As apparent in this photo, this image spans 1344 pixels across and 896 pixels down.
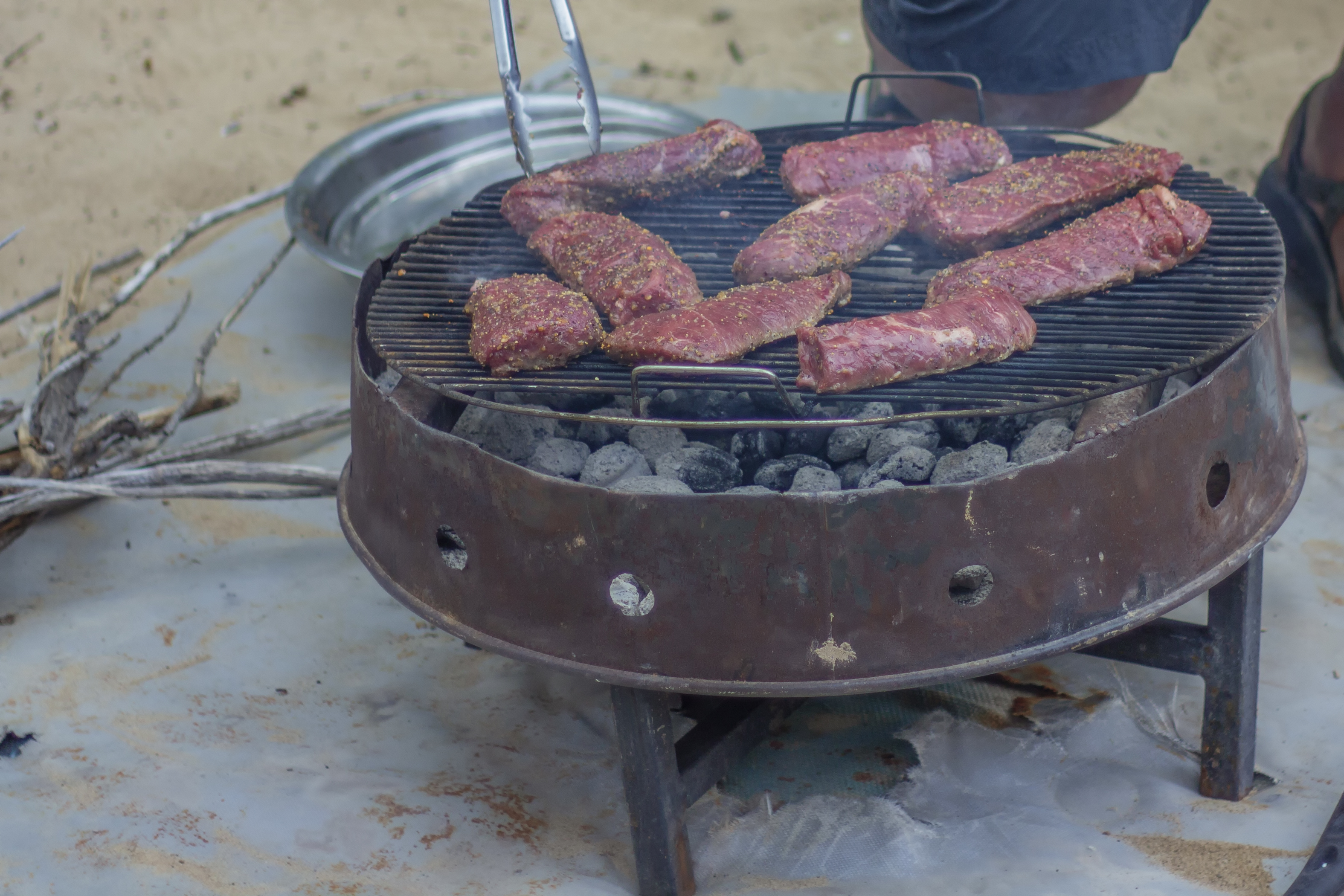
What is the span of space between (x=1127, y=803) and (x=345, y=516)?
6.35ft

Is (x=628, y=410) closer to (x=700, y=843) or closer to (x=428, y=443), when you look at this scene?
(x=428, y=443)

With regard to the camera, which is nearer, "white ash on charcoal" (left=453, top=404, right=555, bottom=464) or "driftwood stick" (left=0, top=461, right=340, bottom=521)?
"white ash on charcoal" (left=453, top=404, right=555, bottom=464)

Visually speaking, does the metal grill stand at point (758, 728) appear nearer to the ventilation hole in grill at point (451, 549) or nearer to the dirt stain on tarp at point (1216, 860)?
the dirt stain on tarp at point (1216, 860)

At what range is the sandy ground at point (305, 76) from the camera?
5.88 m

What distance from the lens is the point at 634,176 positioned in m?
3.12

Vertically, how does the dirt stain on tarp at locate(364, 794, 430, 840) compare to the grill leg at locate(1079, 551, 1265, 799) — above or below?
below

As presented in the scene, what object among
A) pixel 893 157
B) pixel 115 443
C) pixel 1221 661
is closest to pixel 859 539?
pixel 1221 661

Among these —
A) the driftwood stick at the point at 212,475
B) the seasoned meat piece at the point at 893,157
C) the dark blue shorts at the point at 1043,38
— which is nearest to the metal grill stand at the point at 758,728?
the seasoned meat piece at the point at 893,157

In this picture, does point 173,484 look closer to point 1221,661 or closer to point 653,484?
point 653,484

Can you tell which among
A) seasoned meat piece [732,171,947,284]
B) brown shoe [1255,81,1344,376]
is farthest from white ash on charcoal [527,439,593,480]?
brown shoe [1255,81,1344,376]

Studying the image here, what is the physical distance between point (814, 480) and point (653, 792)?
2.34 feet

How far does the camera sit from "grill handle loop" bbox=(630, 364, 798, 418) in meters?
1.99

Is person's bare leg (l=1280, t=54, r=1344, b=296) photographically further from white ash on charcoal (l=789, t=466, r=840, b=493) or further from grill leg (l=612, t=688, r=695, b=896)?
grill leg (l=612, t=688, r=695, b=896)

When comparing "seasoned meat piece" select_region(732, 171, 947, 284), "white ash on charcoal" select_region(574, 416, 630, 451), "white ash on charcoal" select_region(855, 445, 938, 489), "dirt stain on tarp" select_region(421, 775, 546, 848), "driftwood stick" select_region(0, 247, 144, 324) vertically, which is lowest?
"dirt stain on tarp" select_region(421, 775, 546, 848)
